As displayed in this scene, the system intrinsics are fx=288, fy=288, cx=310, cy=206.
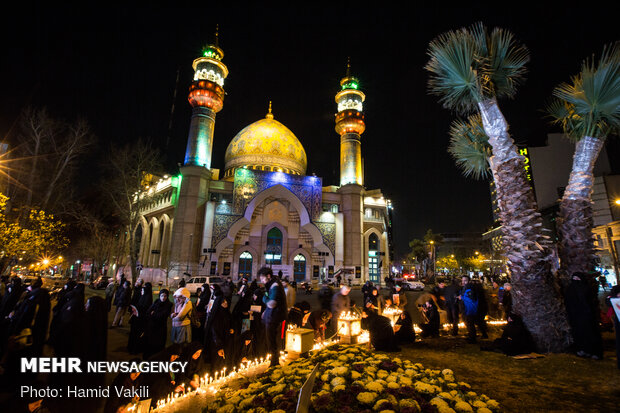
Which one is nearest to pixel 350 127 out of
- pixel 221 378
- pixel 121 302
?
pixel 121 302

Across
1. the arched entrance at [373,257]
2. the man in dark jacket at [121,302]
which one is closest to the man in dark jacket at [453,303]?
the man in dark jacket at [121,302]

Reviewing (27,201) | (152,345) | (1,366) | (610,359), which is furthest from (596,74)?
(27,201)

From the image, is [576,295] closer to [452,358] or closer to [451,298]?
[451,298]

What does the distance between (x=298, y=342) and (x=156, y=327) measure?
9.36 ft

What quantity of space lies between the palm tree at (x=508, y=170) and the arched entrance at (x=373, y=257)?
25.7m

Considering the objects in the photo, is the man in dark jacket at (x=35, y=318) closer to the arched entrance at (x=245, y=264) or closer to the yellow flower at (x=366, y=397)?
the yellow flower at (x=366, y=397)

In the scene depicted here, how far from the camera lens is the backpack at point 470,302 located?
6984 mm

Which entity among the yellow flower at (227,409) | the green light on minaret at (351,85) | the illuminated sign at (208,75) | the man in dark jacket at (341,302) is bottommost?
the yellow flower at (227,409)

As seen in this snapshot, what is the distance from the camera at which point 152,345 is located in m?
5.62

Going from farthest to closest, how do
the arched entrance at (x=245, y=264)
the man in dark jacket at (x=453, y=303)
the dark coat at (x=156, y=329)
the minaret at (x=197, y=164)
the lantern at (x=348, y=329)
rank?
the arched entrance at (x=245, y=264)
the minaret at (x=197, y=164)
the man in dark jacket at (x=453, y=303)
the lantern at (x=348, y=329)
the dark coat at (x=156, y=329)

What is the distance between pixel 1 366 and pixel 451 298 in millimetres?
9380

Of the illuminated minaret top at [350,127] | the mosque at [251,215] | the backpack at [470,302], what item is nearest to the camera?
the backpack at [470,302]

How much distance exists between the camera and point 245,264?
89.5 ft

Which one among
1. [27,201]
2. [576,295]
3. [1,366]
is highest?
[27,201]
